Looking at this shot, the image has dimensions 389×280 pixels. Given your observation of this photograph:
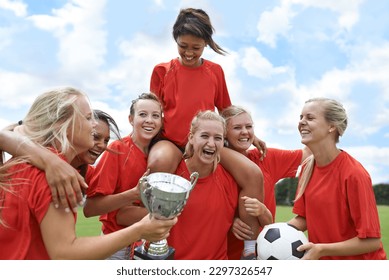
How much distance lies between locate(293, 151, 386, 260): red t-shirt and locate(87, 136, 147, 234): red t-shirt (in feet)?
6.07

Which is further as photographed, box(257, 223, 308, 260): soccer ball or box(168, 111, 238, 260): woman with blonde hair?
box(168, 111, 238, 260): woman with blonde hair

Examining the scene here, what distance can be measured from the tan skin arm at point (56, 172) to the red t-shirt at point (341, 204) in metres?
2.57

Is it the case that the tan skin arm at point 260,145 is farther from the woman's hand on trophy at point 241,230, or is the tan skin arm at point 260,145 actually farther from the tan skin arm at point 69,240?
the tan skin arm at point 69,240

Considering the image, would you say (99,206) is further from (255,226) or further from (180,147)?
(255,226)

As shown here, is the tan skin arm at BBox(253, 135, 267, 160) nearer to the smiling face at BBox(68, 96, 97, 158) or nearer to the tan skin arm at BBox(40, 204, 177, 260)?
the smiling face at BBox(68, 96, 97, 158)

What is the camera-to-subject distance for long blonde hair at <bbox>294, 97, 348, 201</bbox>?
467cm

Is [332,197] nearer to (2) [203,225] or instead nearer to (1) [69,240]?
(2) [203,225]

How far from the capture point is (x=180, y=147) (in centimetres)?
493

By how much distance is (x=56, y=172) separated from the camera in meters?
2.82

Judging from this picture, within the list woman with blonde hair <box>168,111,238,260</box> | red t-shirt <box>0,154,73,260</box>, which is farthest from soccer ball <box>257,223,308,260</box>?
red t-shirt <box>0,154,73,260</box>

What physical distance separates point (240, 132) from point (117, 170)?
1.45 m

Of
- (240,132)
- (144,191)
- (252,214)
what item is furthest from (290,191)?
(144,191)
